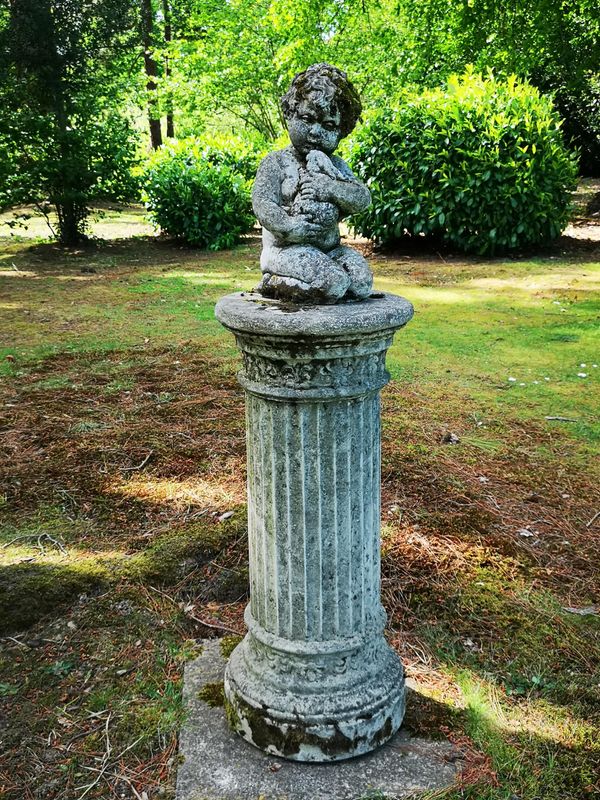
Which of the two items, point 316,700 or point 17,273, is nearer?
point 316,700

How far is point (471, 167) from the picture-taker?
35.2 feet

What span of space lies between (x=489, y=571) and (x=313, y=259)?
212cm

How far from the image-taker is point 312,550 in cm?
249

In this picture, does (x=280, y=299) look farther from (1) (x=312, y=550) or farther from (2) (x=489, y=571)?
(2) (x=489, y=571)

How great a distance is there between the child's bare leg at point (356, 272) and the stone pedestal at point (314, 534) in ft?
0.23

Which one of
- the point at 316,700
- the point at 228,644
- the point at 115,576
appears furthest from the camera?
the point at 115,576

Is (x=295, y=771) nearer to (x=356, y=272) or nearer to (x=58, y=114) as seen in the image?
(x=356, y=272)

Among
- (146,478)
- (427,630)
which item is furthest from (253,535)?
(146,478)

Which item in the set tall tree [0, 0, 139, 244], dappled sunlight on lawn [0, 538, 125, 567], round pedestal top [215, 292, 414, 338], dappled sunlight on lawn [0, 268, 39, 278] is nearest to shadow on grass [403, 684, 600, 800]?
round pedestal top [215, 292, 414, 338]

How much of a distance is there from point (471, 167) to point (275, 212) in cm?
906

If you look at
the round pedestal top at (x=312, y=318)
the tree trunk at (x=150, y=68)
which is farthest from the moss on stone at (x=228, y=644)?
the tree trunk at (x=150, y=68)

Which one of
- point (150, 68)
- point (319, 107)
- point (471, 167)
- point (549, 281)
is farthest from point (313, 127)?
point (150, 68)

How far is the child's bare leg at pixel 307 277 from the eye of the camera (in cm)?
243

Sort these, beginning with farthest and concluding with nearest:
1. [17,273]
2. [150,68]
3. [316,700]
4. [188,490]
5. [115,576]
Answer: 1. [150,68]
2. [17,273]
3. [188,490]
4. [115,576]
5. [316,700]
